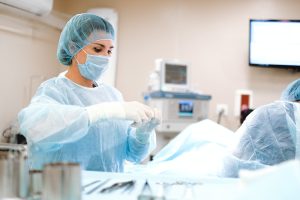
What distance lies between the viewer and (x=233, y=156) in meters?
1.69

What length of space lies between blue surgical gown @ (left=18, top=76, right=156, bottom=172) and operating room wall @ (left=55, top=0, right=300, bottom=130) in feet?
6.84

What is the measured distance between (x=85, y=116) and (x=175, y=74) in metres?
2.08

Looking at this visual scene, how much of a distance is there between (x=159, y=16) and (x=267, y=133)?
2437 mm

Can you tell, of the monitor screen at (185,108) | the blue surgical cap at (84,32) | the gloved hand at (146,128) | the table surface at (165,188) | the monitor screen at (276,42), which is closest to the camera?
the table surface at (165,188)

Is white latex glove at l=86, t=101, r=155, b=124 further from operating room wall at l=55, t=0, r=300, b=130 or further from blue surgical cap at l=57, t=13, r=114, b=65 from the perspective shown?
operating room wall at l=55, t=0, r=300, b=130

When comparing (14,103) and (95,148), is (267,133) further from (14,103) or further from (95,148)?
Result: (14,103)

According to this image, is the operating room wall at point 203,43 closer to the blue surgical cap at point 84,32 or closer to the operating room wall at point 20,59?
the operating room wall at point 20,59

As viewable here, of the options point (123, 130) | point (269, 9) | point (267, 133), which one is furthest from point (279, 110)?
point (269, 9)

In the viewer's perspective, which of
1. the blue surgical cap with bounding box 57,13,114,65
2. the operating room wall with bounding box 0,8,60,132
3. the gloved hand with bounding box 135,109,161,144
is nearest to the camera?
the gloved hand with bounding box 135,109,161,144

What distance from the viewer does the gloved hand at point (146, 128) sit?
1.54 metres

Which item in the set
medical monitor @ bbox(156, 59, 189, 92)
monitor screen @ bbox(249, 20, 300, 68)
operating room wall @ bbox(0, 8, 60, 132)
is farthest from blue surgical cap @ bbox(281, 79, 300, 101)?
operating room wall @ bbox(0, 8, 60, 132)

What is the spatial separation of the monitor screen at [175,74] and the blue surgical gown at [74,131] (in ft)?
5.18

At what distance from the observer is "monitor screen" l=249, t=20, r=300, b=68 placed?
A: 141 inches

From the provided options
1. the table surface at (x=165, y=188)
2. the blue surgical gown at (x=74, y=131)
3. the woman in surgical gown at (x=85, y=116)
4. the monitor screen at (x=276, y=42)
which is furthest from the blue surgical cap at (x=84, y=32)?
the monitor screen at (x=276, y=42)
